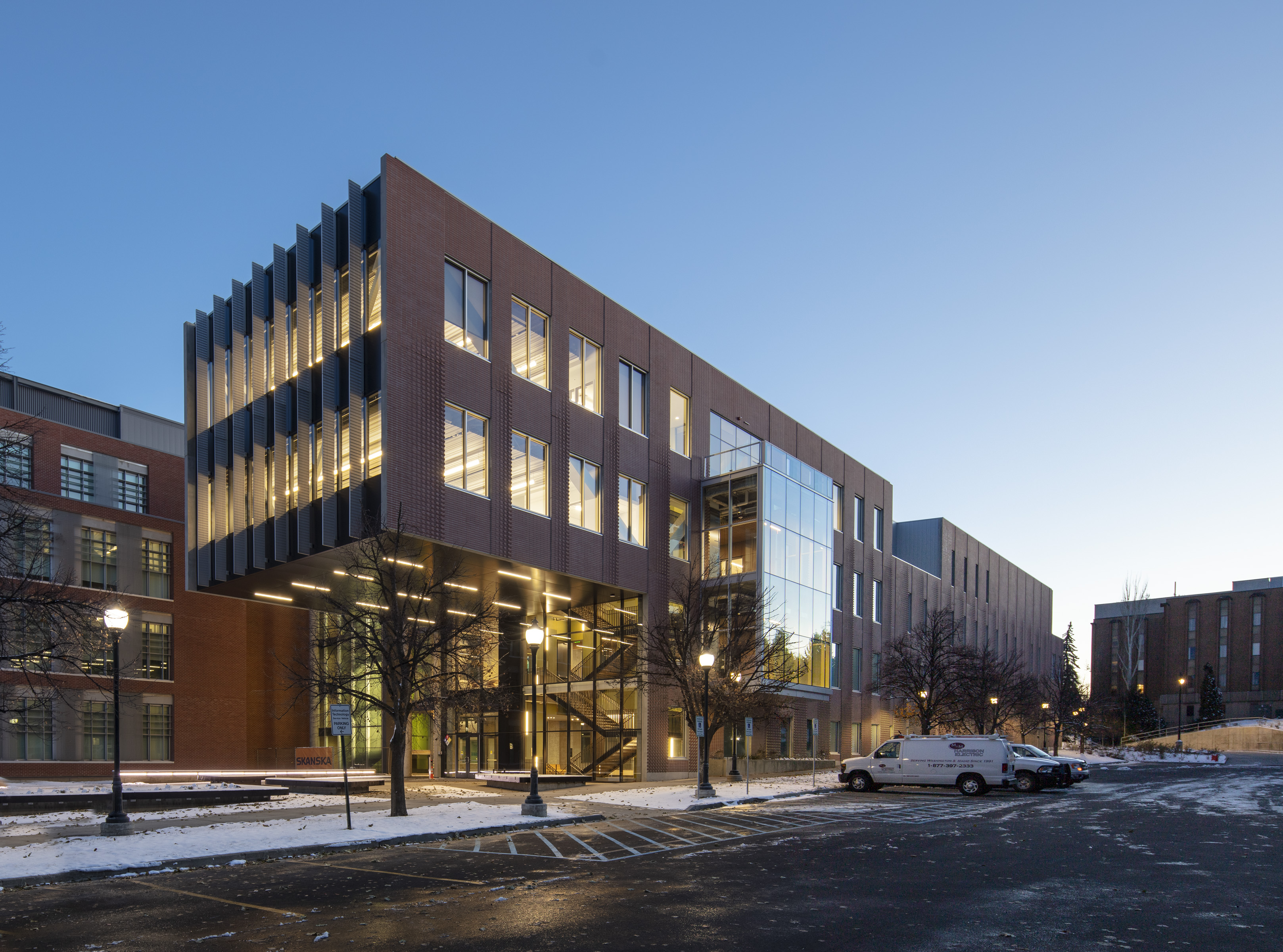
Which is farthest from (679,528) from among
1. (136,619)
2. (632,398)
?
(136,619)

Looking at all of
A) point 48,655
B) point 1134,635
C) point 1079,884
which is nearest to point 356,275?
point 48,655

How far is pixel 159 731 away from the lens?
1652 inches

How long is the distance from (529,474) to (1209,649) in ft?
412

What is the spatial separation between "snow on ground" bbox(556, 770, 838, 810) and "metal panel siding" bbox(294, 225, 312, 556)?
1131cm

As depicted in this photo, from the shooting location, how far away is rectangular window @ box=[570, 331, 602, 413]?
121 feet

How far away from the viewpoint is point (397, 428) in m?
29.0

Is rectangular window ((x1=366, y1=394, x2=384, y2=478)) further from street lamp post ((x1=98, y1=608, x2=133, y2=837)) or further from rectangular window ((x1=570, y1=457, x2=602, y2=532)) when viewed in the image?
street lamp post ((x1=98, y1=608, x2=133, y2=837))

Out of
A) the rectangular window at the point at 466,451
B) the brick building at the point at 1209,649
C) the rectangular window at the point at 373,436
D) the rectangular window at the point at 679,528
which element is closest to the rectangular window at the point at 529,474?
the rectangular window at the point at 466,451

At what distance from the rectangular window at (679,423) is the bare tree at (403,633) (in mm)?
11379

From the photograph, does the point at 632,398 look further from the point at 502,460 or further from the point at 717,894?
the point at 717,894

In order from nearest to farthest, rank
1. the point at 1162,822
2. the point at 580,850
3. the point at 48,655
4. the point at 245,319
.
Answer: the point at 580,850, the point at 48,655, the point at 1162,822, the point at 245,319

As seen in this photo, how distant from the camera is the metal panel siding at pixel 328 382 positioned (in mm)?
29906

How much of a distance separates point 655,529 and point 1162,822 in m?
21.7

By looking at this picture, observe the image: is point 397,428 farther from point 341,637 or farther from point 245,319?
point 245,319
